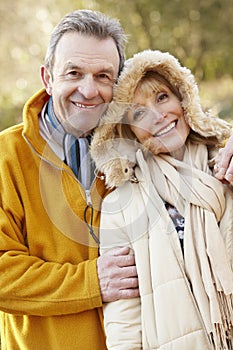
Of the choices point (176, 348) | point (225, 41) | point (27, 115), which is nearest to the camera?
point (176, 348)

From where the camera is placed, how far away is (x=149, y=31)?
11.1 metres

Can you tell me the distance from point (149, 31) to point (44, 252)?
29.7 feet

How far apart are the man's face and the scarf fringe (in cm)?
84

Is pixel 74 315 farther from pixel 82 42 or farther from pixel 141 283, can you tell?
pixel 82 42

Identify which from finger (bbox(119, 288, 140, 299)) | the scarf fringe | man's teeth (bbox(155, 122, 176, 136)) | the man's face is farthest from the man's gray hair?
the scarf fringe

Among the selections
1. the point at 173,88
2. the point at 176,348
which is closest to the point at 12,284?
the point at 176,348

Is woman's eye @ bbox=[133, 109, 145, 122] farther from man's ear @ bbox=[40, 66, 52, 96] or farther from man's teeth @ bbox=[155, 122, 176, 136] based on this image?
man's ear @ bbox=[40, 66, 52, 96]

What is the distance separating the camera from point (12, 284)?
2396mm

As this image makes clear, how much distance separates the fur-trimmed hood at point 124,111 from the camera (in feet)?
7.74

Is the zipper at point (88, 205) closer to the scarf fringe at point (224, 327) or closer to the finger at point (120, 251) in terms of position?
the finger at point (120, 251)

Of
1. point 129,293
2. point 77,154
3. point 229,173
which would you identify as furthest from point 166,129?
point 129,293

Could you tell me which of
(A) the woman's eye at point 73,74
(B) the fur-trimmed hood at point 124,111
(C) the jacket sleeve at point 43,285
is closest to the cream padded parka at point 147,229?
(B) the fur-trimmed hood at point 124,111

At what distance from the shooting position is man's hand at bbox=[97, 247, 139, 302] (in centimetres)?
231

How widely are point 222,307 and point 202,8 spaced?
31.4 ft
